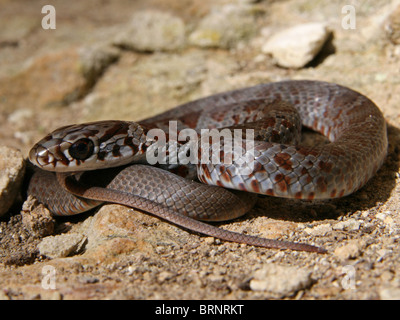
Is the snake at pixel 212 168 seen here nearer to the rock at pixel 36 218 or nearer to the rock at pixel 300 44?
the rock at pixel 36 218

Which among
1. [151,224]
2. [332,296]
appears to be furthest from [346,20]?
[332,296]

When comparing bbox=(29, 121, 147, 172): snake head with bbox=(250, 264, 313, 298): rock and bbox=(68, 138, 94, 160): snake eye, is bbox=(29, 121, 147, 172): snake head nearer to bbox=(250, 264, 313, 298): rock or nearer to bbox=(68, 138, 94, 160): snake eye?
bbox=(68, 138, 94, 160): snake eye

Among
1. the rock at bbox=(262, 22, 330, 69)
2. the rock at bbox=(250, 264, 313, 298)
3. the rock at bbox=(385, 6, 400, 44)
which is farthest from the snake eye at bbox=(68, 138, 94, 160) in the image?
the rock at bbox=(385, 6, 400, 44)

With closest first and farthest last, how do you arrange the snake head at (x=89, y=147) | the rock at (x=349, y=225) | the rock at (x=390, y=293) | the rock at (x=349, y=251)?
the rock at (x=390, y=293) → the rock at (x=349, y=251) → the rock at (x=349, y=225) → the snake head at (x=89, y=147)

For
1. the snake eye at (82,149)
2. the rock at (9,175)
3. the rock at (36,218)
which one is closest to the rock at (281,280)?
the snake eye at (82,149)

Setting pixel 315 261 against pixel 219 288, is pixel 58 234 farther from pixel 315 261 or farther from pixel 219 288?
pixel 315 261

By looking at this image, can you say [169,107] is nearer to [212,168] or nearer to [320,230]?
[212,168]

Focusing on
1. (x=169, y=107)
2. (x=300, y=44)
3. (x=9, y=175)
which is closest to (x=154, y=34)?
(x=169, y=107)

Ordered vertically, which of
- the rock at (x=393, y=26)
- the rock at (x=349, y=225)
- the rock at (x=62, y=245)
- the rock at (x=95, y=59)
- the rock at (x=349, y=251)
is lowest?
the rock at (x=62, y=245)
